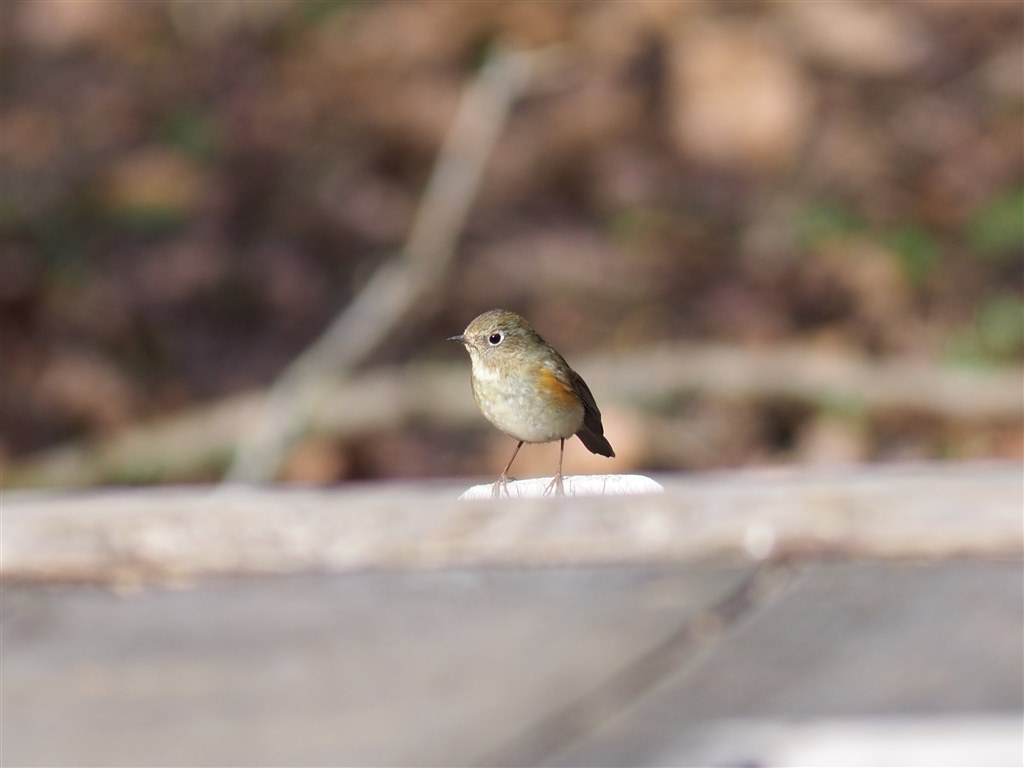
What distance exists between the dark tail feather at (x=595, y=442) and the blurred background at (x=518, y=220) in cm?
226

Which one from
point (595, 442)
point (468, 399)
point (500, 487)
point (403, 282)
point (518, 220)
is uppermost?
point (518, 220)

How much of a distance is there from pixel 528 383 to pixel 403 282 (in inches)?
136

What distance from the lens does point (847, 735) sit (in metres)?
0.86

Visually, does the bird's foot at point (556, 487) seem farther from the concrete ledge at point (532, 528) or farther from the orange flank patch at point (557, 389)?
the concrete ledge at point (532, 528)

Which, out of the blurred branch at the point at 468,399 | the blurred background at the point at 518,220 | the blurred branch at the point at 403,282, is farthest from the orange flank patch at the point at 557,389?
the blurred branch at the point at 468,399

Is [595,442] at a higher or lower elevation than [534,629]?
higher

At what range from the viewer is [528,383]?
4.47 feet

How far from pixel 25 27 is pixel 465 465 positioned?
2.93m

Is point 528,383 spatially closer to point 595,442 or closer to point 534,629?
point 595,442

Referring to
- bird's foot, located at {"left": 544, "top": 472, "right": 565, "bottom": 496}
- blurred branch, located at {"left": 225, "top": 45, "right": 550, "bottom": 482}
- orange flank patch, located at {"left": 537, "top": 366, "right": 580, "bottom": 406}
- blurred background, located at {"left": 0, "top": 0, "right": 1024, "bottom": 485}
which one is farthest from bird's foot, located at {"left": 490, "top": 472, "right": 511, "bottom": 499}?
blurred branch, located at {"left": 225, "top": 45, "right": 550, "bottom": 482}

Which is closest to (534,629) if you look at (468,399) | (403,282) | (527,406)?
(527,406)

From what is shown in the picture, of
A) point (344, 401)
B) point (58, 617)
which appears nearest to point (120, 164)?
point (344, 401)

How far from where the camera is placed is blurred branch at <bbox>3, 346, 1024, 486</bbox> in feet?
14.1

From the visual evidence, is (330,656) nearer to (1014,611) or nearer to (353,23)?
(1014,611)
